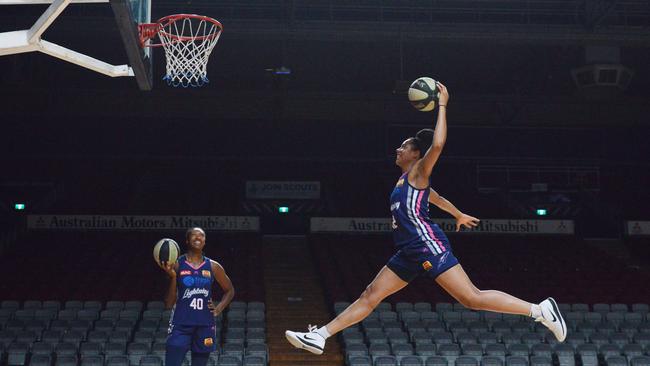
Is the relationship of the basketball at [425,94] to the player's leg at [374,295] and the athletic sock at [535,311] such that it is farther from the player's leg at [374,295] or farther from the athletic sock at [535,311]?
the athletic sock at [535,311]

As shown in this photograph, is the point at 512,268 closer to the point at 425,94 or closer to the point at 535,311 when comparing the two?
the point at 535,311

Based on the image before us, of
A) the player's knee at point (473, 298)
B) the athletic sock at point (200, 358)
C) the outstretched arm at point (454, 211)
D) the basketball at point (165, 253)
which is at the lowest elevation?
the athletic sock at point (200, 358)

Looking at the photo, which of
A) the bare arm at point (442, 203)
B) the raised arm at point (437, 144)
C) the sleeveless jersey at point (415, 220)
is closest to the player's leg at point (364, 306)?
the sleeveless jersey at point (415, 220)

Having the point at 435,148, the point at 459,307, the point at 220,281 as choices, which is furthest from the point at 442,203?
the point at 459,307

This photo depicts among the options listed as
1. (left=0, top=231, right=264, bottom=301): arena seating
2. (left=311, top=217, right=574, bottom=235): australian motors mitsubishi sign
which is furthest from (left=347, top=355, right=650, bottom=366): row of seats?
(left=311, top=217, right=574, bottom=235): australian motors mitsubishi sign

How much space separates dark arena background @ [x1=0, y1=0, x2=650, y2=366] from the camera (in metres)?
17.0

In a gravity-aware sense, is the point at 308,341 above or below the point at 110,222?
above

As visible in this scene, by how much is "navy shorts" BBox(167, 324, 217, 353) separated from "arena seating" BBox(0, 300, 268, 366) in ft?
20.8

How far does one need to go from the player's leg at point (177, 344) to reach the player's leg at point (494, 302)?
2.20m

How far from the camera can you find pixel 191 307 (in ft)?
22.6

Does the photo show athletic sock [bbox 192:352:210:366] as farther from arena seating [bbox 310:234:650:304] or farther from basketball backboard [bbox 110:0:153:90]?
arena seating [bbox 310:234:650:304]

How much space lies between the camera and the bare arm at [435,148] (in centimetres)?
575

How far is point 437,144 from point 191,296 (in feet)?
8.30

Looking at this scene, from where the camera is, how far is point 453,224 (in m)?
26.6
